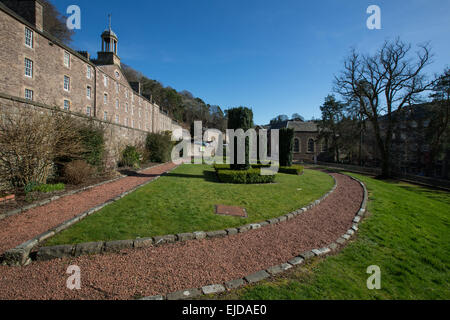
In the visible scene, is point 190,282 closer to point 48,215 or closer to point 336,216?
point 48,215

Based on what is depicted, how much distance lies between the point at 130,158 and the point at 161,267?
13858mm

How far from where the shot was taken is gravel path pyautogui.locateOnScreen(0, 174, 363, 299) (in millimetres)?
2824

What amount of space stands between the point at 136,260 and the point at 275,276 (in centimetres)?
256

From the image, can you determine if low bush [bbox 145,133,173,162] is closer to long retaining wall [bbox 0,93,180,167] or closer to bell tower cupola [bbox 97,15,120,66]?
long retaining wall [bbox 0,93,180,167]

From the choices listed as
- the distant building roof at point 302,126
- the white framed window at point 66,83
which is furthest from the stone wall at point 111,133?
the distant building roof at point 302,126

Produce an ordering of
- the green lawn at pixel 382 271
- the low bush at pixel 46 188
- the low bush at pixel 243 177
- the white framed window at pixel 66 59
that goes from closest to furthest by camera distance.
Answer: the green lawn at pixel 382 271, the low bush at pixel 46 188, the low bush at pixel 243 177, the white framed window at pixel 66 59

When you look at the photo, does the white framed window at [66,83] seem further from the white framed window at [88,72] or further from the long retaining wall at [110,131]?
the long retaining wall at [110,131]

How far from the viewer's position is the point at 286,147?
2020 centimetres

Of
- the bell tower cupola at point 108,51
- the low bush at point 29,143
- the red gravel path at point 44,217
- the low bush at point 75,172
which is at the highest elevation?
the bell tower cupola at point 108,51

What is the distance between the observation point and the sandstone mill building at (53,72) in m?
15.9

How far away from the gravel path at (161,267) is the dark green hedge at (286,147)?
15517mm

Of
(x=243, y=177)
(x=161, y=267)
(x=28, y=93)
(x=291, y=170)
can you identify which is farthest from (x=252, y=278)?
(x=28, y=93)

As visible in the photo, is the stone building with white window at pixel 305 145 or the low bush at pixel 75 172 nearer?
the low bush at pixel 75 172

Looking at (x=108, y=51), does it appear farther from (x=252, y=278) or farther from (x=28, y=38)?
(x=252, y=278)
